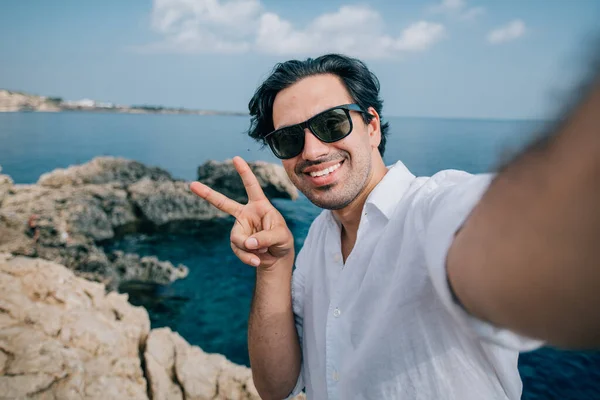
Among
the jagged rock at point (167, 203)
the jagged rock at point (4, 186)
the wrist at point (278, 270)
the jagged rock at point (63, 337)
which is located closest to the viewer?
the wrist at point (278, 270)

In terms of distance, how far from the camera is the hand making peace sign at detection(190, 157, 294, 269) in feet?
6.25

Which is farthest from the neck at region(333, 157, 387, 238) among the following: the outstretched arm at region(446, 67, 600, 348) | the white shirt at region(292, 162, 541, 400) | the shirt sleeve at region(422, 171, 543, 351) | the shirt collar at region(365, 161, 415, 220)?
the outstretched arm at region(446, 67, 600, 348)

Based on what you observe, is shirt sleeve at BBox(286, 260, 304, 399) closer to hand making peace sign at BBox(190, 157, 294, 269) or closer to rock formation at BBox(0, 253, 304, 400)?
hand making peace sign at BBox(190, 157, 294, 269)

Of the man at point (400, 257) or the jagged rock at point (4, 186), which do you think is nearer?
the man at point (400, 257)

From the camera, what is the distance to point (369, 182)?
233 cm

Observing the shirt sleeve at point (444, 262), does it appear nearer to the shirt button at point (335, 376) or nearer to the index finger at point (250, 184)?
the shirt button at point (335, 376)

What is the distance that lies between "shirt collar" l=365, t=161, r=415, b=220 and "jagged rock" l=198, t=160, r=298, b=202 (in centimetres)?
1893

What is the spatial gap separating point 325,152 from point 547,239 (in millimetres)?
1796

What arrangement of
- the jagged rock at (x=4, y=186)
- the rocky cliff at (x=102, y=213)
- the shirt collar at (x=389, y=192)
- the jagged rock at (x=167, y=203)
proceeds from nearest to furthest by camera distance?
the shirt collar at (x=389, y=192) < the rocky cliff at (x=102, y=213) < the jagged rock at (x=4, y=186) < the jagged rock at (x=167, y=203)

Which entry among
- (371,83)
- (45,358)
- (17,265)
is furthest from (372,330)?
(17,265)

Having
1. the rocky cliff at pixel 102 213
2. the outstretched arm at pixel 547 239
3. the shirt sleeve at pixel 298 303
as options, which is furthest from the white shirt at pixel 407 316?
the rocky cliff at pixel 102 213

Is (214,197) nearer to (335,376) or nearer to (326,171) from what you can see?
(326,171)

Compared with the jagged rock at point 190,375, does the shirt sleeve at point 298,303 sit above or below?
above

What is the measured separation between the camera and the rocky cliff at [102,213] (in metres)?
11.1
